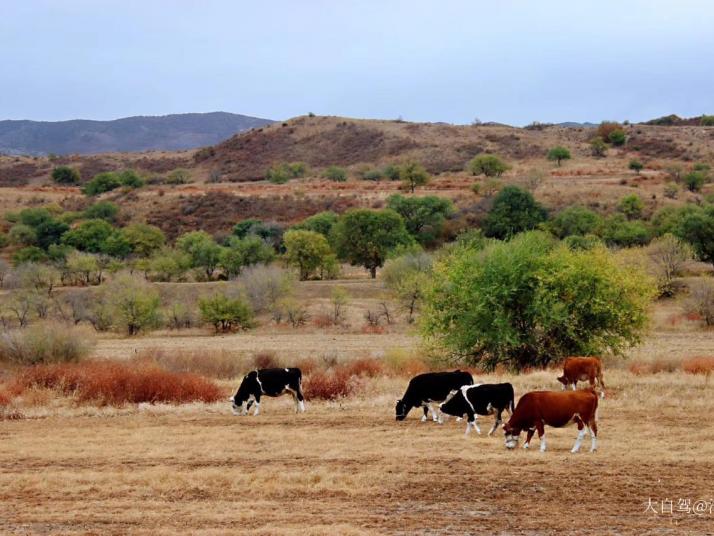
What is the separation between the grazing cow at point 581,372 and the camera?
20.5 metres

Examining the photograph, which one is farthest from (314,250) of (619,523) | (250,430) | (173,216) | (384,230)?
(619,523)

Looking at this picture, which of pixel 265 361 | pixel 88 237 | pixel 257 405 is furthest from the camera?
pixel 88 237

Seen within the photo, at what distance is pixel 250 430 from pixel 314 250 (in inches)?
1969

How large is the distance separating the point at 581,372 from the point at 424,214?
6116cm

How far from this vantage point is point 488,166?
4323 inches

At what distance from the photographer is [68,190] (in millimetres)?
117812

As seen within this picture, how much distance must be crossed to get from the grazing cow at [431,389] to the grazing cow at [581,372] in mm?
3972

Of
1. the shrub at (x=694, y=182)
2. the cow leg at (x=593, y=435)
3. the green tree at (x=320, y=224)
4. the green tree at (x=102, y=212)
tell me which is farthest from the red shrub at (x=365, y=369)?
the shrub at (x=694, y=182)

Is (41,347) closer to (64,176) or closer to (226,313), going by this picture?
(226,313)

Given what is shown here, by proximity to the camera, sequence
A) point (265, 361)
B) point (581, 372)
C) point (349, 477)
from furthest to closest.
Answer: point (265, 361), point (581, 372), point (349, 477)

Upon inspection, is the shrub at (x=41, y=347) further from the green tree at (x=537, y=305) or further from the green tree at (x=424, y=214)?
the green tree at (x=424, y=214)

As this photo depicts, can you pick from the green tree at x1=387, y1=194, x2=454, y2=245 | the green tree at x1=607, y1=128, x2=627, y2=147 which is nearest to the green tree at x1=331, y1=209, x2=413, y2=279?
the green tree at x1=387, y1=194, x2=454, y2=245

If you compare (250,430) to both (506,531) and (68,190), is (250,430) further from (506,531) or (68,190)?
(68,190)
